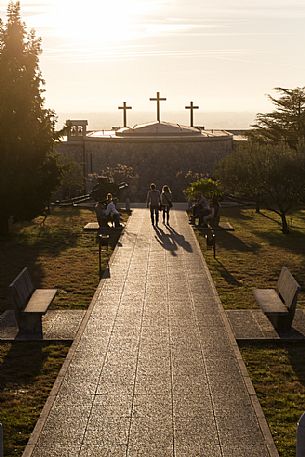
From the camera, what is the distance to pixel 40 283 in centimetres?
1802

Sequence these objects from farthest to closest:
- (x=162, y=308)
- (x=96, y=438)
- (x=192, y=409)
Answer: (x=162, y=308)
(x=192, y=409)
(x=96, y=438)

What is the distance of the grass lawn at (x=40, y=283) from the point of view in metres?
9.70

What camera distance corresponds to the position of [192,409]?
9.47m

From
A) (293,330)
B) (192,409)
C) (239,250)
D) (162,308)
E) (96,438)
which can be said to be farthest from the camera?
(239,250)

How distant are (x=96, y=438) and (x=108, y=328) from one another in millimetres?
4966

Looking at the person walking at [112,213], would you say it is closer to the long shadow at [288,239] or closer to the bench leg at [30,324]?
the long shadow at [288,239]

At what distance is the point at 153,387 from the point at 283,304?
4161 mm

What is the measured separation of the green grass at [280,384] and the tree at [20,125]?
610 inches

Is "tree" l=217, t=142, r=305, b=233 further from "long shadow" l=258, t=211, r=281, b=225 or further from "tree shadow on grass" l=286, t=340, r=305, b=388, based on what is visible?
"tree shadow on grass" l=286, t=340, r=305, b=388

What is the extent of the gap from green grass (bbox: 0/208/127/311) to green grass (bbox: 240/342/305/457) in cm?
460

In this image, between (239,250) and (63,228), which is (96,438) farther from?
(63,228)

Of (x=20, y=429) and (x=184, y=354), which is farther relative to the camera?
(x=184, y=354)

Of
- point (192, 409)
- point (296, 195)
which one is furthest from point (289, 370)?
point (296, 195)

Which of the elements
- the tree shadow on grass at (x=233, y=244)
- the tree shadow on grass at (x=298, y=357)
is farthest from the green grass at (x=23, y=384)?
the tree shadow on grass at (x=233, y=244)
